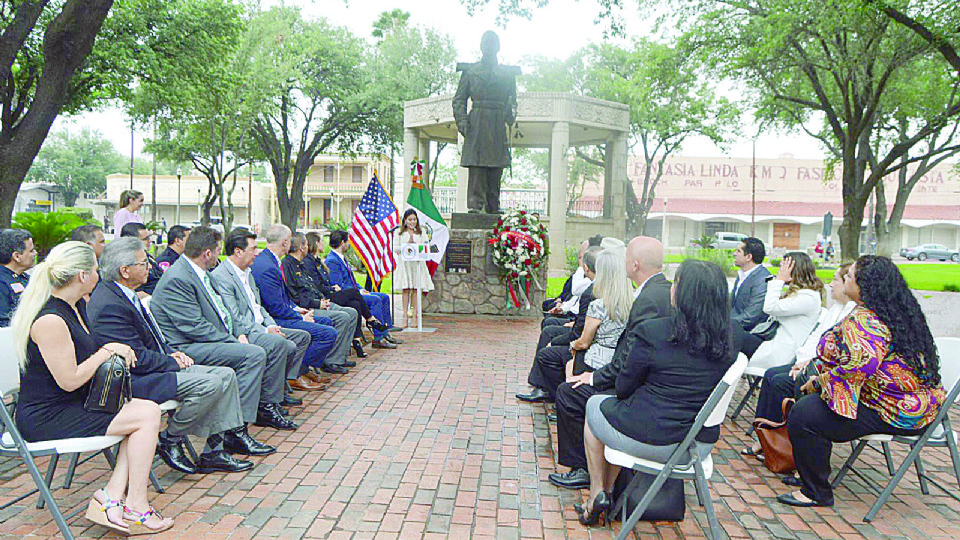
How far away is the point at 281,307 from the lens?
674 centimetres

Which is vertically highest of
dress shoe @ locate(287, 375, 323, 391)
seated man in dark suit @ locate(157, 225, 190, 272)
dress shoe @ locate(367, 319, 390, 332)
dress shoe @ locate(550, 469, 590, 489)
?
seated man in dark suit @ locate(157, 225, 190, 272)

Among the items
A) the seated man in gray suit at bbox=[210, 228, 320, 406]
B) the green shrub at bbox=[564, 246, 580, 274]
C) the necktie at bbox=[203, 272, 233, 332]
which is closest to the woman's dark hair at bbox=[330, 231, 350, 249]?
the seated man in gray suit at bbox=[210, 228, 320, 406]

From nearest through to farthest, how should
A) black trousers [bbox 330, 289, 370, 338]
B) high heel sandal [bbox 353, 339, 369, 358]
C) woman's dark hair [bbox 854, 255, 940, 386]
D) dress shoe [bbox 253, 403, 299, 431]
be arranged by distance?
woman's dark hair [bbox 854, 255, 940, 386] → dress shoe [bbox 253, 403, 299, 431] → high heel sandal [bbox 353, 339, 369, 358] → black trousers [bbox 330, 289, 370, 338]

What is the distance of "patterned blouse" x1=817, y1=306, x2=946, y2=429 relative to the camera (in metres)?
3.82

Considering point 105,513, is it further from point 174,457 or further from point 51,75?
point 51,75

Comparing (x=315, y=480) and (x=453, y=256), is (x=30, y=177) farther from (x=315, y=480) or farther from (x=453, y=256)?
(x=315, y=480)

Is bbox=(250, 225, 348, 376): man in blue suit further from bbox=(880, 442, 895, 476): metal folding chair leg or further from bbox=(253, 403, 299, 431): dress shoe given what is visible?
bbox=(880, 442, 895, 476): metal folding chair leg

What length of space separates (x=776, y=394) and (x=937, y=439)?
1.02 metres

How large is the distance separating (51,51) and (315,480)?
826 cm

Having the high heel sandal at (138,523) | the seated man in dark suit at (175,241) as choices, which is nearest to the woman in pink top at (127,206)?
the seated man in dark suit at (175,241)

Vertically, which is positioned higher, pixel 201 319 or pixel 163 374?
pixel 201 319

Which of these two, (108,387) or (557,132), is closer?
(108,387)

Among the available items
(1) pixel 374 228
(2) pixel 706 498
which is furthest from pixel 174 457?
(1) pixel 374 228

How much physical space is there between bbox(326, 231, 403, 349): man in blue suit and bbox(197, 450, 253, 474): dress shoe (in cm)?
453
